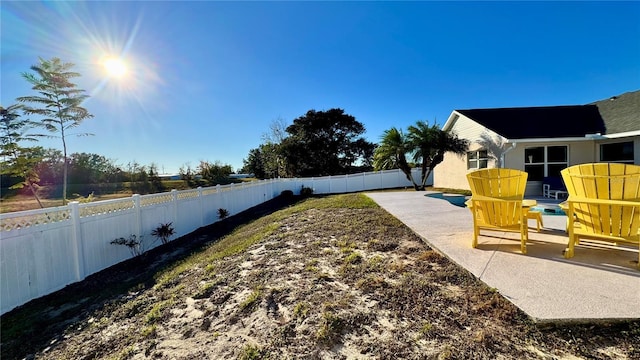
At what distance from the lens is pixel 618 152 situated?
1011 cm

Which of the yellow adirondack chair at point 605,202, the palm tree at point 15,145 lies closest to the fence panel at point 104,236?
the yellow adirondack chair at point 605,202

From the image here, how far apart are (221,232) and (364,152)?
2515 cm

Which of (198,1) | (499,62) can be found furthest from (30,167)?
(499,62)

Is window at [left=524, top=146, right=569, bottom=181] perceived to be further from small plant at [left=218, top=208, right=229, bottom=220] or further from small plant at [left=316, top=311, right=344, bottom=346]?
small plant at [left=218, top=208, right=229, bottom=220]

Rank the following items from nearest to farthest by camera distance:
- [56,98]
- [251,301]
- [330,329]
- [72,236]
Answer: [330,329] < [251,301] < [72,236] < [56,98]

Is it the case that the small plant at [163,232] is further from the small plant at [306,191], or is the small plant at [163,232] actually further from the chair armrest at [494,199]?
the small plant at [306,191]

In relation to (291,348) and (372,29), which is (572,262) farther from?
(372,29)

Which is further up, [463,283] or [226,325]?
[463,283]

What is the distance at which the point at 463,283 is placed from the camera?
2.93 meters

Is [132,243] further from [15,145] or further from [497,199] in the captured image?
[15,145]

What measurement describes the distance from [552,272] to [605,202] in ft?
3.59

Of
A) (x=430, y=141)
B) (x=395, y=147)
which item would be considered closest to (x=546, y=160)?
(x=430, y=141)

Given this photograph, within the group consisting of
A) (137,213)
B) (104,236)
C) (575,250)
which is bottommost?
(575,250)

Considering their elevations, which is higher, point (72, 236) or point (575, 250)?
point (72, 236)
